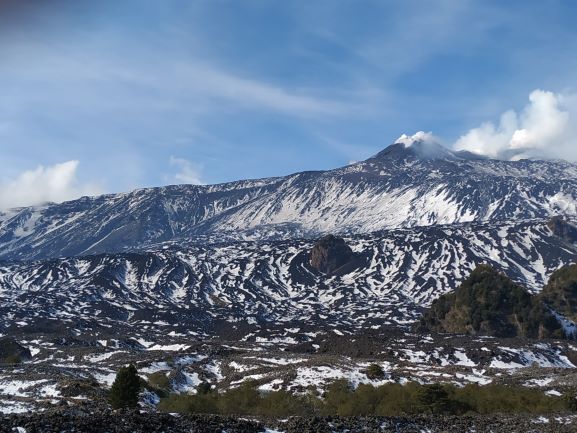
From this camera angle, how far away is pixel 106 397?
175ft

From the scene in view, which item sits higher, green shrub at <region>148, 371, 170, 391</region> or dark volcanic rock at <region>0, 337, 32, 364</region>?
dark volcanic rock at <region>0, 337, 32, 364</region>

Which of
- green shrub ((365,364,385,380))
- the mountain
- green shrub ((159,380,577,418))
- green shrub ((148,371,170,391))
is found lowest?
green shrub ((159,380,577,418))

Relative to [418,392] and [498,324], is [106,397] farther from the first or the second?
[498,324]

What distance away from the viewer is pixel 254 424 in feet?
111

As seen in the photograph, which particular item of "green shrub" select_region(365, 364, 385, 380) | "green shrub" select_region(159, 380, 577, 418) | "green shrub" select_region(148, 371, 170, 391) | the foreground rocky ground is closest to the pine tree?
"green shrub" select_region(159, 380, 577, 418)

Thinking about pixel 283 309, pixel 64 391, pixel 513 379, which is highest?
pixel 283 309

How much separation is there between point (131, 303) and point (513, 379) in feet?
476

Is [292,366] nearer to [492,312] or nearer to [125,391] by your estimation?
[125,391]

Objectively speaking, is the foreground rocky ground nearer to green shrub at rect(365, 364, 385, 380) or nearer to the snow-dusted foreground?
→ the snow-dusted foreground

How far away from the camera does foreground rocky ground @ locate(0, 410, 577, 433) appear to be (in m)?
29.4

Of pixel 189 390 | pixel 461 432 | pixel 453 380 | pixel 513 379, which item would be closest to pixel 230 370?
pixel 189 390

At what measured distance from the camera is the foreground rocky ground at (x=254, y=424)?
29375 millimetres

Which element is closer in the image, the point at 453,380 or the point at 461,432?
the point at 461,432

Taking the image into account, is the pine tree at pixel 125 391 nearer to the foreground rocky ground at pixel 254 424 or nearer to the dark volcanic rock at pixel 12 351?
the foreground rocky ground at pixel 254 424
